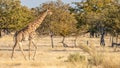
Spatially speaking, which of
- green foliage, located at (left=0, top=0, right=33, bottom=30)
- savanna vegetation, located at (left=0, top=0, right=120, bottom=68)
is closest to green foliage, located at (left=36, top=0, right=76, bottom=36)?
savanna vegetation, located at (left=0, top=0, right=120, bottom=68)

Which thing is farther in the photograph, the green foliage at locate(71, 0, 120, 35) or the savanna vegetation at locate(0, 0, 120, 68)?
the green foliage at locate(71, 0, 120, 35)

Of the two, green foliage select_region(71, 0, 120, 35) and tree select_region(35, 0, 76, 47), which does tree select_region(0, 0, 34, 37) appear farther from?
green foliage select_region(71, 0, 120, 35)

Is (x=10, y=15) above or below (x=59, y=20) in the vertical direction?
above

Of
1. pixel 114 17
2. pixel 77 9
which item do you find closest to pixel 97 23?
pixel 77 9

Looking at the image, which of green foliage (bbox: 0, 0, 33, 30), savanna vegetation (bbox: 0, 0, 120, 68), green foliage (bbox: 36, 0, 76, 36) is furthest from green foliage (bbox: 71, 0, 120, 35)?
green foliage (bbox: 0, 0, 33, 30)

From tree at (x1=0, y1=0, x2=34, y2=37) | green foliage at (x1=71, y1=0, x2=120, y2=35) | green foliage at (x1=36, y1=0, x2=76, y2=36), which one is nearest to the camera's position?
green foliage at (x1=36, y1=0, x2=76, y2=36)

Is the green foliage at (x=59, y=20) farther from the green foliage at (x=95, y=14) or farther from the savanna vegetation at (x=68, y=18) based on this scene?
the green foliage at (x=95, y=14)

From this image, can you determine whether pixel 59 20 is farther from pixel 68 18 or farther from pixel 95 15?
pixel 95 15

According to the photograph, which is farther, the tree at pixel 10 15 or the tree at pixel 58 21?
the tree at pixel 10 15

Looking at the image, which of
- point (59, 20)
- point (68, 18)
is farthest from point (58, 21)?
point (68, 18)

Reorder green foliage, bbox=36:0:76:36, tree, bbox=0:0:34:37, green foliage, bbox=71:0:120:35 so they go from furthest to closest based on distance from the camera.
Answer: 1. tree, bbox=0:0:34:37
2. green foliage, bbox=71:0:120:35
3. green foliage, bbox=36:0:76:36

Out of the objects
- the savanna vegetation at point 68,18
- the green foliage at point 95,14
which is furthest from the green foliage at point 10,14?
the green foliage at point 95,14

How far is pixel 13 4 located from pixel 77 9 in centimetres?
1306

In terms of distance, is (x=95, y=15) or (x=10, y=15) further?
(x=95, y=15)
